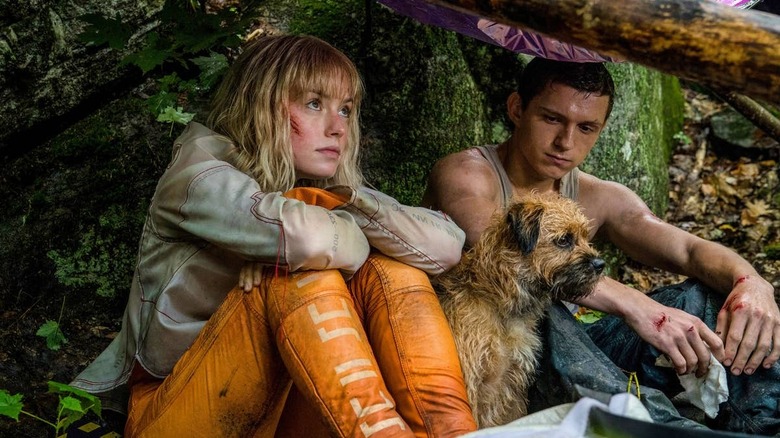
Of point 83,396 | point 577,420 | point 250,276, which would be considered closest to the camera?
point 577,420

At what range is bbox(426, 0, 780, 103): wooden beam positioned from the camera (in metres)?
1.93

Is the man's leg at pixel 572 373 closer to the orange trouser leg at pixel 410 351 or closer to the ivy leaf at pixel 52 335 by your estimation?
the orange trouser leg at pixel 410 351

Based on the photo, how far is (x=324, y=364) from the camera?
2.64m

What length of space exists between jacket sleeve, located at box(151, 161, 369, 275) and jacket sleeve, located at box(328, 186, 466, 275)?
6 cm

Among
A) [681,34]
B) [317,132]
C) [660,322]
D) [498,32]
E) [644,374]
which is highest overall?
[681,34]

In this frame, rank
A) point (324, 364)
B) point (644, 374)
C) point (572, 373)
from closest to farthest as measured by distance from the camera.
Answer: point (324, 364) → point (572, 373) → point (644, 374)

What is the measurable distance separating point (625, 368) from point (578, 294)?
0.54 metres

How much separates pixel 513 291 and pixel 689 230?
12.4 ft

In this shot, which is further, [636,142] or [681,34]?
[636,142]

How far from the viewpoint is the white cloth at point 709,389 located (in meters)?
3.28

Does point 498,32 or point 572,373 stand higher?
point 498,32

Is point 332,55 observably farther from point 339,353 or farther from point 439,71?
point 439,71

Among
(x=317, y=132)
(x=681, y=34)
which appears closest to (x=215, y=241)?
(x=317, y=132)

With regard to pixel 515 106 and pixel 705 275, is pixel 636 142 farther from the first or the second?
pixel 705 275
